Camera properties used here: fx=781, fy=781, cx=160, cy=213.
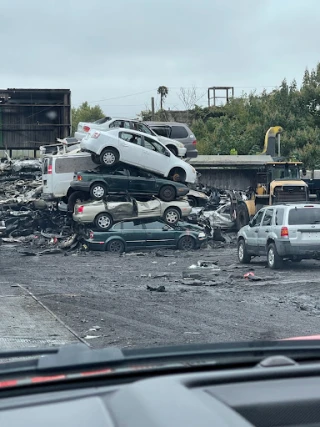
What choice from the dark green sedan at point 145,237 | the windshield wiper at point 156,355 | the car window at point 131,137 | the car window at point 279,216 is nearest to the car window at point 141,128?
→ the car window at point 131,137

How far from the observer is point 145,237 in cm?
2694

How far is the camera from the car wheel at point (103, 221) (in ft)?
89.2

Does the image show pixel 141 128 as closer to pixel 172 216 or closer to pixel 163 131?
pixel 163 131

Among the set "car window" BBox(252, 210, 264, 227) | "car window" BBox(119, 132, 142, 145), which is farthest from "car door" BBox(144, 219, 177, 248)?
"car window" BBox(252, 210, 264, 227)

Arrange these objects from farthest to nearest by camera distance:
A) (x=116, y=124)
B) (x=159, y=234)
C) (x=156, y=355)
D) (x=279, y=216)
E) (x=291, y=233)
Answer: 1. (x=116, y=124)
2. (x=159, y=234)
3. (x=279, y=216)
4. (x=291, y=233)
5. (x=156, y=355)

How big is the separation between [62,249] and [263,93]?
35868 mm

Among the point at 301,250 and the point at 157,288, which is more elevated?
the point at 301,250

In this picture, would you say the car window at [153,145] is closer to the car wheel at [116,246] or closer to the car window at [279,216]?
the car wheel at [116,246]

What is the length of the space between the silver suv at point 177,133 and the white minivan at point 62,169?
5.25 metres

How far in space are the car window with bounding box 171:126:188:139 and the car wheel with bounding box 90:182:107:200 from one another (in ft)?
Answer: 20.5

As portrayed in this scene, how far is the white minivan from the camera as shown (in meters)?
28.1

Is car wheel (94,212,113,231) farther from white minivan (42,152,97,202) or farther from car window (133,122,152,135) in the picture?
car window (133,122,152,135)

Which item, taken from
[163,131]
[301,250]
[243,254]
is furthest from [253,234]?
[163,131]

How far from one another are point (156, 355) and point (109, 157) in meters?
25.2
